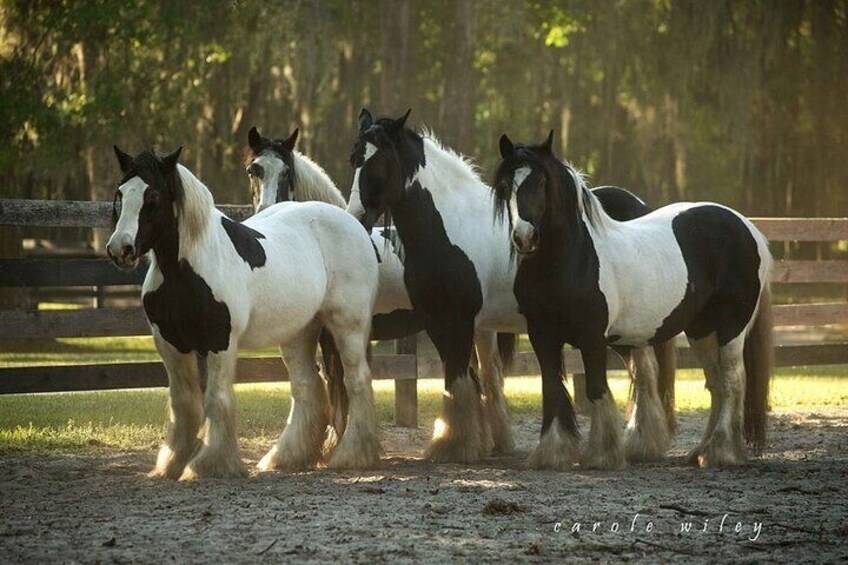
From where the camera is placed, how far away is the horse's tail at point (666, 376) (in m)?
8.80

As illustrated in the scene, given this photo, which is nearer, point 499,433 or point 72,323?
point 499,433

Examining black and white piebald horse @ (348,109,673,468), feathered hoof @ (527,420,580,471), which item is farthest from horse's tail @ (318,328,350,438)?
feathered hoof @ (527,420,580,471)

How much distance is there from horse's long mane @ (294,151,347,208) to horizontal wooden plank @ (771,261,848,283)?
4.96 metres

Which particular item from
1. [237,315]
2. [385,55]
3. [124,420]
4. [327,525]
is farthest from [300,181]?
[385,55]

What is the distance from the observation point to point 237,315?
7.06 meters

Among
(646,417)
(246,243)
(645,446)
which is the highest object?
(246,243)

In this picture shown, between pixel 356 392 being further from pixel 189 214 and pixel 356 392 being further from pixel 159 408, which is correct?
pixel 159 408

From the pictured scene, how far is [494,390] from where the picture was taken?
8.62 meters

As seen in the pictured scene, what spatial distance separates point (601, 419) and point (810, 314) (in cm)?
588

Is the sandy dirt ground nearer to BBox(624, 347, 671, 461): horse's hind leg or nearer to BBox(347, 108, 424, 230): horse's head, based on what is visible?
BBox(624, 347, 671, 461): horse's hind leg

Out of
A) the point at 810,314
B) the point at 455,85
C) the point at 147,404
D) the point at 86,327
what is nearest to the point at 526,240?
the point at 86,327

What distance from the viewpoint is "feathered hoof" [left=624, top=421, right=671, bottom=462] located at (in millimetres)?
8203

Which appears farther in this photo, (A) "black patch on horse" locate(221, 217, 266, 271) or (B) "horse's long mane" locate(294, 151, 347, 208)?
(B) "horse's long mane" locate(294, 151, 347, 208)
